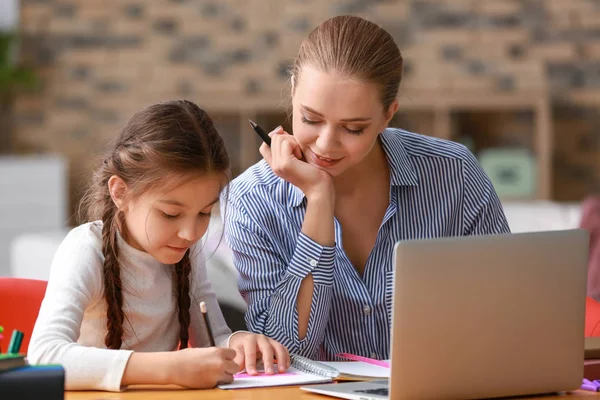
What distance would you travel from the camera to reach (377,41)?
1.75 m

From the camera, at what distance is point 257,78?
18.8 feet

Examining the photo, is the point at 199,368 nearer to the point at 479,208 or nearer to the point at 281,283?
the point at 281,283

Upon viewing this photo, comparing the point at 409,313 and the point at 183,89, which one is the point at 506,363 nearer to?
the point at 409,313

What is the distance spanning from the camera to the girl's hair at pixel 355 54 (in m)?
1.70

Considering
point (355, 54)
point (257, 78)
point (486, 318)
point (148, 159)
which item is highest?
point (257, 78)

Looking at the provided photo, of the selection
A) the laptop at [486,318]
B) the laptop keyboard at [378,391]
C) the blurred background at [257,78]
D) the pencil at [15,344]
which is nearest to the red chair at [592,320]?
the laptop at [486,318]

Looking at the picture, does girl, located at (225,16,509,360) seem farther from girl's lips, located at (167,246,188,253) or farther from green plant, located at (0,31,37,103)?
green plant, located at (0,31,37,103)

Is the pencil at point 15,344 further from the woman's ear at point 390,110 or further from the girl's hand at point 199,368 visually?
the woman's ear at point 390,110

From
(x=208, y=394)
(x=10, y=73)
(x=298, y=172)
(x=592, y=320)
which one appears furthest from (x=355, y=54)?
(x=10, y=73)

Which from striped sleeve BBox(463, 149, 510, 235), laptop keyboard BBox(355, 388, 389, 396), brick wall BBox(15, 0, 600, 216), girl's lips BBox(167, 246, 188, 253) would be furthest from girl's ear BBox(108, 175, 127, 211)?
brick wall BBox(15, 0, 600, 216)

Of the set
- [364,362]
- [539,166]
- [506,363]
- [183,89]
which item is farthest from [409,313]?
[183,89]

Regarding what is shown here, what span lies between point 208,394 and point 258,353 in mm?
209

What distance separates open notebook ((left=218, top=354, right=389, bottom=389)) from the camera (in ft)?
4.63

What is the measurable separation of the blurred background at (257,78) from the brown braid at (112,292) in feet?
12.7
